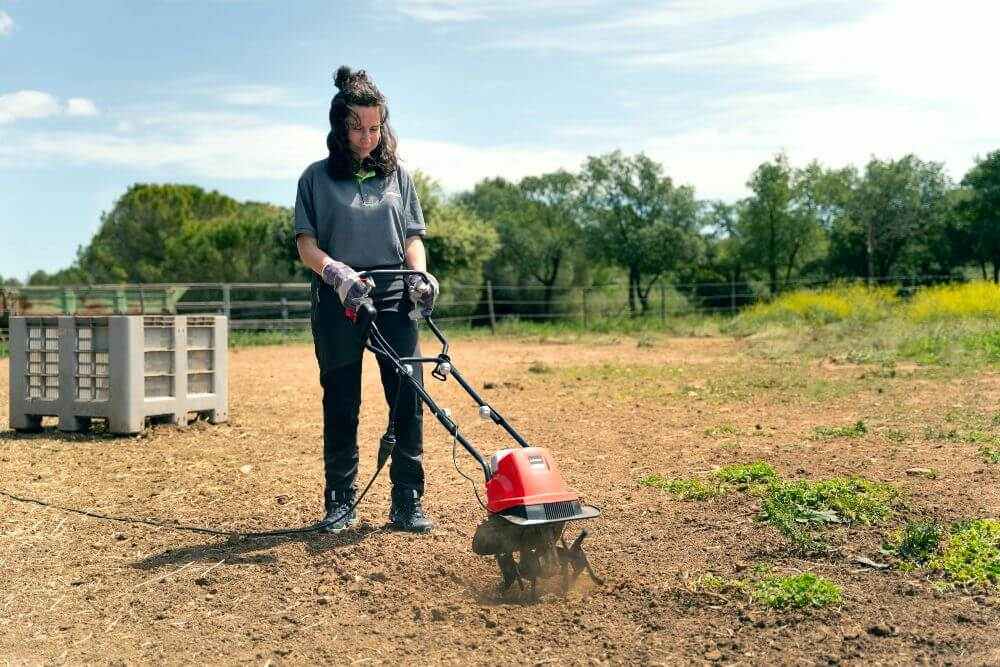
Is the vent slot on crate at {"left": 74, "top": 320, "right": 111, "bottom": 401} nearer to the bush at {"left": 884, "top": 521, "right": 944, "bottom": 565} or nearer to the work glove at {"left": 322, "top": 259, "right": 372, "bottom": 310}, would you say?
the work glove at {"left": 322, "top": 259, "right": 372, "bottom": 310}

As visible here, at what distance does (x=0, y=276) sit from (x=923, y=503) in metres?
30.4

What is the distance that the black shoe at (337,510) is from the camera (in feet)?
16.7

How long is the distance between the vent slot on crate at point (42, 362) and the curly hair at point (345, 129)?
5.04m

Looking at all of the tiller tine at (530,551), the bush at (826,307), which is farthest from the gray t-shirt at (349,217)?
the bush at (826,307)

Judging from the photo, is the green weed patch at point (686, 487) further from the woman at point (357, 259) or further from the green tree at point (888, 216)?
the green tree at point (888, 216)

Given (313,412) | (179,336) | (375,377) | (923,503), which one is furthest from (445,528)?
(375,377)

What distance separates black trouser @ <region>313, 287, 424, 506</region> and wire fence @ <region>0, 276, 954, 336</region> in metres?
16.7

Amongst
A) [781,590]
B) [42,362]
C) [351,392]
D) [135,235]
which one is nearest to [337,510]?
[351,392]

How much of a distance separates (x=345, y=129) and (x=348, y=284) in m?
0.84

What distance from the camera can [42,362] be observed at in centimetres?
888

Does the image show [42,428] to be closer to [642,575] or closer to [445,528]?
[445,528]

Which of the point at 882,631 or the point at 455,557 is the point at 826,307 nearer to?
the point at 455,557

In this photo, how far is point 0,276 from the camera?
3005 cm

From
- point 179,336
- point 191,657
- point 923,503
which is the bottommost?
point 191,657
